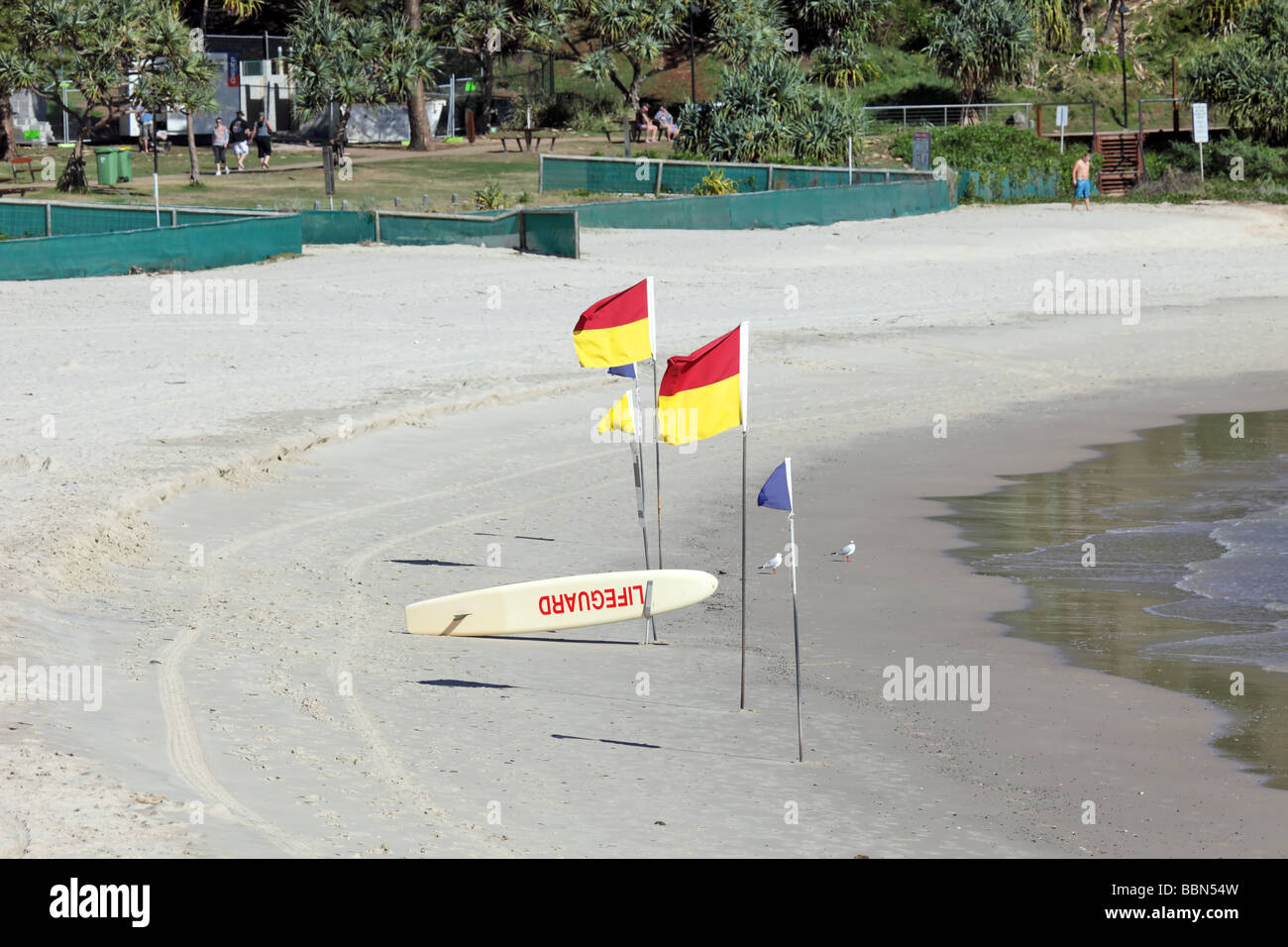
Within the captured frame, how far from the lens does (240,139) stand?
49.2 meters

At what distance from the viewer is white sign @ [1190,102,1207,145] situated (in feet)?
135

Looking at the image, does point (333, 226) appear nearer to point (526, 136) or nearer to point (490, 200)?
point (490, 200)

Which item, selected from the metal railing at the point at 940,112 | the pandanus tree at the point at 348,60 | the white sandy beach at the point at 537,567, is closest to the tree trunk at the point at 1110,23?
the metal railing at the point at 940,112

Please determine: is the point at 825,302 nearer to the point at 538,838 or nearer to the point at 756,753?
the point at 756,753

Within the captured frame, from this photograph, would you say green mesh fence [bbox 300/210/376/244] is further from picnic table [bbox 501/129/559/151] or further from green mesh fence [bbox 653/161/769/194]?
picnic table [bbox 501/129/559/151]

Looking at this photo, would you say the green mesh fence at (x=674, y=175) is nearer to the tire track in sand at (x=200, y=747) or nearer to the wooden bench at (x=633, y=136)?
the wooden bench at (x=633, y=136)

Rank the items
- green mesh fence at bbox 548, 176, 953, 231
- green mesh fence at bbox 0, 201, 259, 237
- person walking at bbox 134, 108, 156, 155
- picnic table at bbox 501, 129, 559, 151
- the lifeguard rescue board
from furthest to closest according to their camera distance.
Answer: picnic table at bbox 501, 129, 559, 151, person walking at bbox 134, 108, 156, 155, green mesh fence at bbox 548, 176, 953, 231, green mesh fence at bbox 0, 201, 259, 237, the lifeguard rescue board

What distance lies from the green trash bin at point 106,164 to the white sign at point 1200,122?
88.9 feet

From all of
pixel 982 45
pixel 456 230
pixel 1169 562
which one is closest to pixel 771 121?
pixel 982 45

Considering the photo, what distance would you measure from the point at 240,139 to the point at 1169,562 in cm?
3949

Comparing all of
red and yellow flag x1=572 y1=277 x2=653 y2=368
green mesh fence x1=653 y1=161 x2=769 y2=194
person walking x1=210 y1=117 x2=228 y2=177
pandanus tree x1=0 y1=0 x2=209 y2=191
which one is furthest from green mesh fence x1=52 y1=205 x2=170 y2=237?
red and yellow flag x1=572 y1=277 x2=653 y2=368

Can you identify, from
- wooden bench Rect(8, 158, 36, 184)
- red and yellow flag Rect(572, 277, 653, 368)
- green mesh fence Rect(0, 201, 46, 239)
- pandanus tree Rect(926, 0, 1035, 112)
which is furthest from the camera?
pandanus tree Rect(926, 0, 1035, 112)

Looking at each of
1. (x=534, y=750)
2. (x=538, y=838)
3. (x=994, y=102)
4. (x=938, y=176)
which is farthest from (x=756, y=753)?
(x=994, y=102)

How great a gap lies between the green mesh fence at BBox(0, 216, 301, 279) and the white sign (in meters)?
23.3
